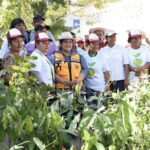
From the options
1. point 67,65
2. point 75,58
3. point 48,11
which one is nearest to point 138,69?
point 75,58

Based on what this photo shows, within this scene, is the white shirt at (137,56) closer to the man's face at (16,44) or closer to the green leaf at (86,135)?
the man's face at (16,44)

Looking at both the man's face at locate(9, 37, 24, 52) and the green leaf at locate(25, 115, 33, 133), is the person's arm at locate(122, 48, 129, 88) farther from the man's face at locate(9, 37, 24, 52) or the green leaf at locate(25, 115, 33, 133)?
the green leaf at locate(25, 115, 33, 133)

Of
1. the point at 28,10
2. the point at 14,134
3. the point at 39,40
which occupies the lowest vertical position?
the point at 14,134

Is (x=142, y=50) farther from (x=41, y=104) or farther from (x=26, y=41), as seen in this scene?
(x=41, y=104)

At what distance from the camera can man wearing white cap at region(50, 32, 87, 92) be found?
5105mm

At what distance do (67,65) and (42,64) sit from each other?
17.0 inches

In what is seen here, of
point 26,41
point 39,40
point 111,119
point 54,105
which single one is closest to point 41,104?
point 54,105

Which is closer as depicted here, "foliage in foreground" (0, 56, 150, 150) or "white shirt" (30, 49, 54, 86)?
"foliage in foreground" (0, 56, 150, 150)

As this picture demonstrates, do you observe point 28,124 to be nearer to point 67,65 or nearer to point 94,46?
point 67,65

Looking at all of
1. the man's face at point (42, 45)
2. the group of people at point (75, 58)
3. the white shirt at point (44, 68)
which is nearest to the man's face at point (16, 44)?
the group of people at point (75, 58)

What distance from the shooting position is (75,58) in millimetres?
5180

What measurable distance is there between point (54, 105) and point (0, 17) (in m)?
6.48

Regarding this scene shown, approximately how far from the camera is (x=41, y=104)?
2658mm

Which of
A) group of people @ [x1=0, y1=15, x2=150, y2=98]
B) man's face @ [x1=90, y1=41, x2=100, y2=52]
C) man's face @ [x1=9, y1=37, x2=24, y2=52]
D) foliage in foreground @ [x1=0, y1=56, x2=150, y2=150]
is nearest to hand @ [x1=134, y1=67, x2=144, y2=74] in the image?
group of people @ [x1=0, y1=15, x2=150, y2=98]
